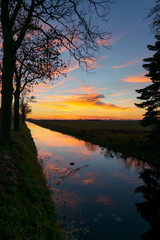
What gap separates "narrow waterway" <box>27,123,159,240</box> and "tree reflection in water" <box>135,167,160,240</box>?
0.06 metres

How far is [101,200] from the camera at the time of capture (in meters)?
7.54

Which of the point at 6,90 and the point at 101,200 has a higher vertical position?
the point at 6,90

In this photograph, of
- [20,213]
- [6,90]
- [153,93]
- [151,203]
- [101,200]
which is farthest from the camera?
[153,93]

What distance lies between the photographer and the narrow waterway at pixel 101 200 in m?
5.35

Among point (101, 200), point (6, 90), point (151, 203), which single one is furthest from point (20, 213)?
point (151, 203)

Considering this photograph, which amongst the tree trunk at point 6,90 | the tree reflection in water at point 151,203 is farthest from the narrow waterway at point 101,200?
the tree trunk at point 6,90

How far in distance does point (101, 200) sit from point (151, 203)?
2.52 meters

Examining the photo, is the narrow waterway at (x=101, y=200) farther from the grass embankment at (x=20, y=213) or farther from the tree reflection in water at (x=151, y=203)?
the grass embankment at (x=20, y=213)

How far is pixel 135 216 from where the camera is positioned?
6.30 metres

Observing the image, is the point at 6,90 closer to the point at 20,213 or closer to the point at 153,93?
the point at 20,213

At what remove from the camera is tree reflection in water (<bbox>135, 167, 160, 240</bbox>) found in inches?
215

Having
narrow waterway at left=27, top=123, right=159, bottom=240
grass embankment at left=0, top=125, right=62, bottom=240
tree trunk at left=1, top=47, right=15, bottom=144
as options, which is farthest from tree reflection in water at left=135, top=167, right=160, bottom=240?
tree trunk at left=1, top=47, right=15, bottom=144

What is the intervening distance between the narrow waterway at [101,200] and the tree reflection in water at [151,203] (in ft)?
0.19

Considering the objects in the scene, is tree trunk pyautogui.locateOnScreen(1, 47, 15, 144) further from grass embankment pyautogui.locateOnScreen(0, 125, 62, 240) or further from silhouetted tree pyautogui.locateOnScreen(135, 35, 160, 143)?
silhouetted tree pyautogui.locateOnScreen(135, 35, 160, 143)
